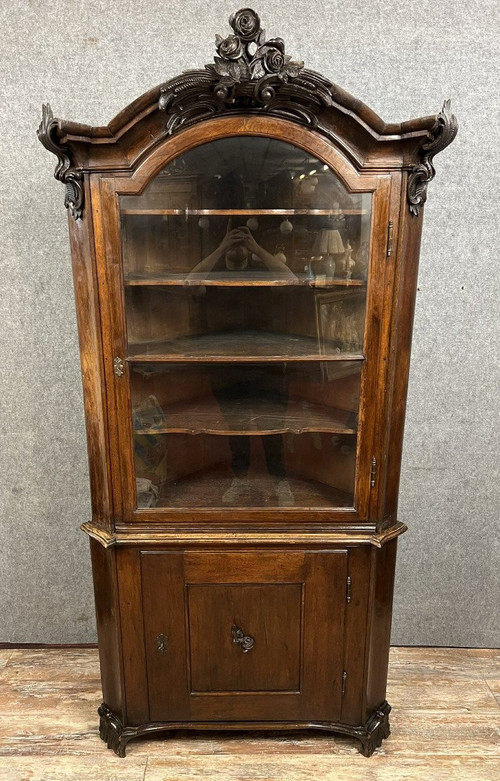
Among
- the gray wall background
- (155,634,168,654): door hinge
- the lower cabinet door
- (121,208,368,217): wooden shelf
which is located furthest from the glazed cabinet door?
the gray wall background

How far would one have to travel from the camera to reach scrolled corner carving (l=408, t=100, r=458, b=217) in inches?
42.7

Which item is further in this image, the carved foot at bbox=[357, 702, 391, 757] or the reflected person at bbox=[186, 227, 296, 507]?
the carved foot at bbox=[357, 702, 391, 757]

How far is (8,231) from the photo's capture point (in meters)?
1.58

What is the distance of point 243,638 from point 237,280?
0.84 meters

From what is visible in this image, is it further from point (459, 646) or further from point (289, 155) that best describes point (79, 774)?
point (289, 155)

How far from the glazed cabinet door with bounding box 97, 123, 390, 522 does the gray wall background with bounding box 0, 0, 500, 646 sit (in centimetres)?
44

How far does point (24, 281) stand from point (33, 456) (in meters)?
0.50

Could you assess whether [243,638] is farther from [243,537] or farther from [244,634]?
[243,537]

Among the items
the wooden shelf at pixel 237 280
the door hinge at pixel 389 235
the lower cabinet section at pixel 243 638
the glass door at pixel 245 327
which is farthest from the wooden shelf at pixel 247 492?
the door hinge at pixel 389 235

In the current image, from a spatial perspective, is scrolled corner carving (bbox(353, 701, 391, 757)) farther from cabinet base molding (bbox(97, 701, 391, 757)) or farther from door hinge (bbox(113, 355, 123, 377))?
door hinge (bbox(113, 355, 123, 377))

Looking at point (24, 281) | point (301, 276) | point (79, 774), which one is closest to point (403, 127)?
point (301, 276)

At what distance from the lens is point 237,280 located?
1.25m

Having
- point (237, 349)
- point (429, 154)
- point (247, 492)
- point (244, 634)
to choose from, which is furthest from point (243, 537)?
point (429, 154)

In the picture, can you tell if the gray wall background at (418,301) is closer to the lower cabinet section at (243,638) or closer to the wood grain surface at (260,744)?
the wood grain surface at (260,744)
